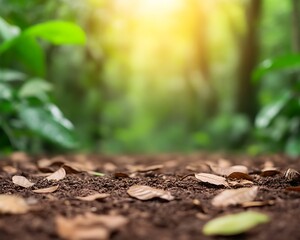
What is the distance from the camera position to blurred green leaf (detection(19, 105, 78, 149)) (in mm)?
2621

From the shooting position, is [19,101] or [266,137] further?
[266,137]

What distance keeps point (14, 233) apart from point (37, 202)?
0.72 feet

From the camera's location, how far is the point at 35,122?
2.64m

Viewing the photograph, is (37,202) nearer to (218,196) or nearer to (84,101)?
(218,196)

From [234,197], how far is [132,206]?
224mm

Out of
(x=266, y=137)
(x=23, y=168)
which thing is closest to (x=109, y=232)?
(x=23, y=168)

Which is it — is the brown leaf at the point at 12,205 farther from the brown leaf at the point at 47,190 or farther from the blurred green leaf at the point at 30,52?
the blurred green leaf at the point at 30,52

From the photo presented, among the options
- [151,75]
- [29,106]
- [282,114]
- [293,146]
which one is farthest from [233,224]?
[151,75]

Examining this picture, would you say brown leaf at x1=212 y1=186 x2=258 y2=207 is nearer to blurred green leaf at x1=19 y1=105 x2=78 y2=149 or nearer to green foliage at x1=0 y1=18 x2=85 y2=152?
green foliage at x1=0 y1=18 x2=85 y2=152

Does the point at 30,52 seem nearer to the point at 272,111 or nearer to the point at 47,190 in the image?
the point at 47,190

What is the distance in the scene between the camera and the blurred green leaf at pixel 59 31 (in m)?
2.17

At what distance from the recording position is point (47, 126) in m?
2.65

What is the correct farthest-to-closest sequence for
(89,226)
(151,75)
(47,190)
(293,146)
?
1. (151,75)
2. (293,146)
3. (47,190)
4. (89,226)

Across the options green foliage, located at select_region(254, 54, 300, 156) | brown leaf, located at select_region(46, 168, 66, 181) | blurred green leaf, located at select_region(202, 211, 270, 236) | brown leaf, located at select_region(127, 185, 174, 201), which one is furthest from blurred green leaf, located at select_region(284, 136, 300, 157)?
blurred green leaf, located at select_region(202, 211, 270, 236)
